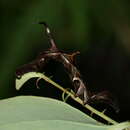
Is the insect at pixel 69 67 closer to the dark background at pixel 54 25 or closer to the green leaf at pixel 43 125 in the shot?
the green leaf at pixel 43 125

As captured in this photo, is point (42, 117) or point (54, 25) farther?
point (54, 25)

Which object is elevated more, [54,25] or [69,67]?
[69,67]

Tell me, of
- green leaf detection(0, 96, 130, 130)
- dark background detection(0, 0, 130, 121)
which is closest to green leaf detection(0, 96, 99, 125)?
green leaf detection(0, 96, 130, 130)

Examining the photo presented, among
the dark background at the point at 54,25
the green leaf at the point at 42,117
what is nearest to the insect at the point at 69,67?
the green leaf at the point at 42,117

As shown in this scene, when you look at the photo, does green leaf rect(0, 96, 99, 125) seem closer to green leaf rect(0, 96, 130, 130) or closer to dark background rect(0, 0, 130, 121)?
green leaf rect(0, 96, 130, 130)

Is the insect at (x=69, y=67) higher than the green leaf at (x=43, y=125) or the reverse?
higher

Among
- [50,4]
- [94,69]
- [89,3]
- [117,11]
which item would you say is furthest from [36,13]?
[94,69]

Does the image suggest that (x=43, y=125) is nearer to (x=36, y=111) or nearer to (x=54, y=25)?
(x=36, y=111)

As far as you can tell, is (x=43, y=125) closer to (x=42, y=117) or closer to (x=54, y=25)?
(x=42, y=117)

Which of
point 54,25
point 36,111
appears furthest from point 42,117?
point 54,25
